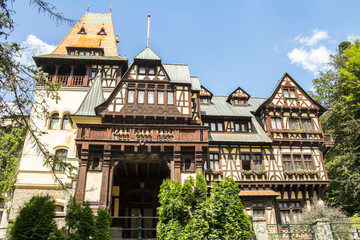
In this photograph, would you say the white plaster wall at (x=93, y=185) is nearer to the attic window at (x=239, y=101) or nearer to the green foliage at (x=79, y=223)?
the green foliage at (x=79, y=223)

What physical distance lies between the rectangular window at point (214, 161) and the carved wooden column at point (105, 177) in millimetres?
8192

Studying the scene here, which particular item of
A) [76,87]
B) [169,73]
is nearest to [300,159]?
[169,73]

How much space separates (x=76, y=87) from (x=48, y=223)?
53.6 ft

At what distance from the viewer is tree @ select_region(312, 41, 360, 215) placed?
2269 cm

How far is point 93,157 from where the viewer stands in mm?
15461

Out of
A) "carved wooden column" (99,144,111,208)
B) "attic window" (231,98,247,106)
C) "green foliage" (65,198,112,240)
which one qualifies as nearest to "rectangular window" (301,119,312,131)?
"attic window" (231,98,247,106)

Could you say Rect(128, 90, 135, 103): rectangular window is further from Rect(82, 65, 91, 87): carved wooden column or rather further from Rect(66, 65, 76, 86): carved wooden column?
Rect(66, 65, 76, 86): carved wooden column

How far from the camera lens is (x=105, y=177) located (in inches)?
588

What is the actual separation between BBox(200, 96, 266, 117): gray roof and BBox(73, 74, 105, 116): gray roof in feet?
27.8

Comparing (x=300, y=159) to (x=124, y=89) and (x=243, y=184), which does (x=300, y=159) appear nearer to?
(x=243, y=184)

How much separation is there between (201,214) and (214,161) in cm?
1041

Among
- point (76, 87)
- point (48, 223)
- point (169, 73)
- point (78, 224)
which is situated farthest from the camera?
point (76, 87)

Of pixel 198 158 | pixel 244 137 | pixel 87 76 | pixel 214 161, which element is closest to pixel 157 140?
pixel 198 158

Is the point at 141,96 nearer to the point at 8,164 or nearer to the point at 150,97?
the point at 150,97
